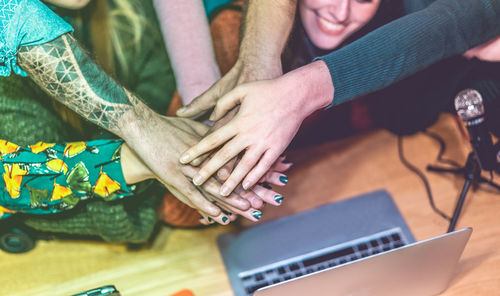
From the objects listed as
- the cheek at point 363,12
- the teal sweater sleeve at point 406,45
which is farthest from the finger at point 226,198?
the cheek at point 363,12

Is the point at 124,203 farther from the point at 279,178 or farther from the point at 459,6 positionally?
the point at 459,6

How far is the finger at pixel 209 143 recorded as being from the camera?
907 millimetres

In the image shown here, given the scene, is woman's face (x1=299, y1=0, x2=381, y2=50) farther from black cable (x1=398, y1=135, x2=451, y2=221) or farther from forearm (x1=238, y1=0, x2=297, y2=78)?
black cable (x1=398, y1=135, x2=451, y2=221)

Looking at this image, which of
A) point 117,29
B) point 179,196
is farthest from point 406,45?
point 117,29

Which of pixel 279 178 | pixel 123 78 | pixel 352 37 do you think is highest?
pixel 352 37

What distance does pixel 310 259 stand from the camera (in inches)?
39.0

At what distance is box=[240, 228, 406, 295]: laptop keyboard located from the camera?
→ 961mm

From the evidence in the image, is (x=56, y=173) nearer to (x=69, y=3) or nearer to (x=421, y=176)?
(x=69, y=3)

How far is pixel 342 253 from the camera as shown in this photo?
3.27ft

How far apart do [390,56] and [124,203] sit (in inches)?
22.8

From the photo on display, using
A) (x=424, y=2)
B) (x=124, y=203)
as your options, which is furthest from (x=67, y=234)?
(x=424, y=2)

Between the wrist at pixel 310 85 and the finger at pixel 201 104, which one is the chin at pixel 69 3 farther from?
the wrist at pixel 310 85

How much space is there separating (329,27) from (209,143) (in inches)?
17.6

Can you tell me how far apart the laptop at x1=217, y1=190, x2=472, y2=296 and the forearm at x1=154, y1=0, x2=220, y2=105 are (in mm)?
348
